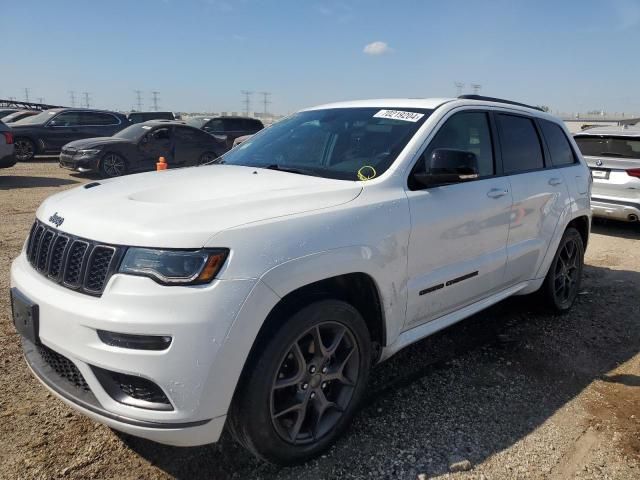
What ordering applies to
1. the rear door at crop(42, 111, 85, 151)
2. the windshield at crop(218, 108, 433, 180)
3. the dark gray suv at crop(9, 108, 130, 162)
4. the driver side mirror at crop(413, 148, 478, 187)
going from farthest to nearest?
1. the rear door at crop(42, 111, 85, 151)
2. the dark gray suv at crop(9, 108, 130, 162)
3. the windshield at crop(218, 108, 433, 180)
4. the driver side mirror at crop(413, 148, 478, 187)

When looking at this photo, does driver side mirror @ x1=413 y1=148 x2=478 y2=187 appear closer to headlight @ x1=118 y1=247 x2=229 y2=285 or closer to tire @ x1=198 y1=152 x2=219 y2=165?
headlight @ x1=118 y1=247 x2=229 y2=285

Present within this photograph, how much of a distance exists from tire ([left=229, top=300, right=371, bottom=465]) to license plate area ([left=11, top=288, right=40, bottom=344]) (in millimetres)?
967

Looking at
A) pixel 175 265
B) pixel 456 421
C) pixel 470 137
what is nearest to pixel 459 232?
pixel 470 137

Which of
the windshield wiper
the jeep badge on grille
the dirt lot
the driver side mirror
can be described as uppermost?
the driver side mirror

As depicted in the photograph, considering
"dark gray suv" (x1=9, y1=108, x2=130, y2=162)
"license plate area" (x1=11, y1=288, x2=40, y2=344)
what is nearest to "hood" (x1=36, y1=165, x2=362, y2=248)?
"license plate area" (x1=11, y1=288, x2=40, y2=344)

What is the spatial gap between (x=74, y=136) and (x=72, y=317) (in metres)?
16.9

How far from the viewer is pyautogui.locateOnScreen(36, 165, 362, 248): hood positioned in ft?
7.25

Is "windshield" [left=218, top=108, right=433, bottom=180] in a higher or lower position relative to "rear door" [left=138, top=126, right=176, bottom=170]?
higher

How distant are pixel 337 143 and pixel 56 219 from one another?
1770 millimetres

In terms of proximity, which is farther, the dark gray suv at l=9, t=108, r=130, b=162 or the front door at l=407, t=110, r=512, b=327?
the dark gray suv at l=9, t=108, r=130, b=162

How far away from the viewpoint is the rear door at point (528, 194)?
393 centimetres

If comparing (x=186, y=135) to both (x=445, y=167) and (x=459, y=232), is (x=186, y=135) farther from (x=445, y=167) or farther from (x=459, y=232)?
(x=445, y=167)

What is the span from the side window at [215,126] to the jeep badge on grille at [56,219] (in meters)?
16.8

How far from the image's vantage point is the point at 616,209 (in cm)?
809
